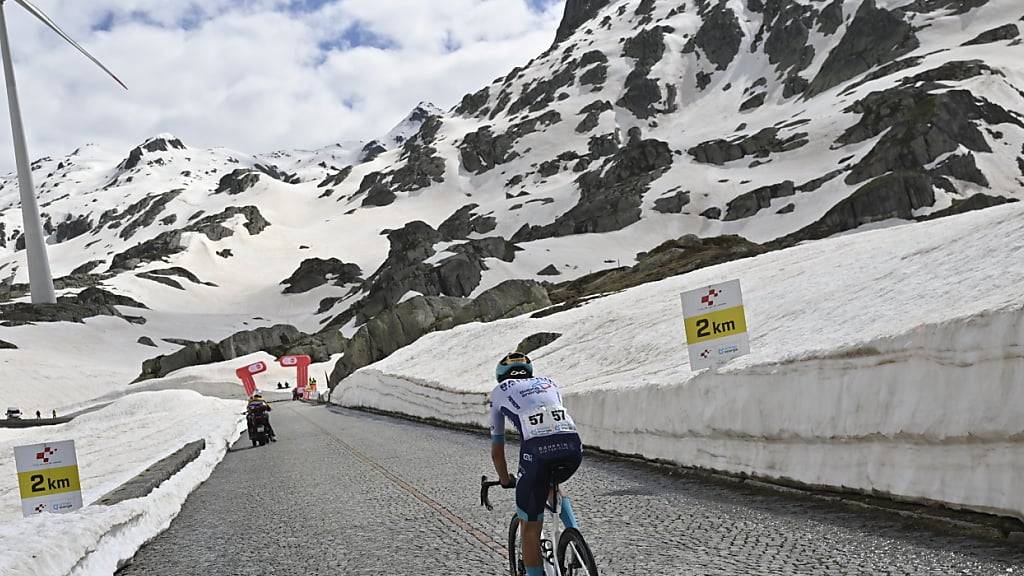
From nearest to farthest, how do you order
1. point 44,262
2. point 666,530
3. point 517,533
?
point 517,533 < point 666,530 < point 44,262

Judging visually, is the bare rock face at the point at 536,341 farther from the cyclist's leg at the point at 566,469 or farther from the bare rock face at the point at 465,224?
the bare rock face at the point at 465,224

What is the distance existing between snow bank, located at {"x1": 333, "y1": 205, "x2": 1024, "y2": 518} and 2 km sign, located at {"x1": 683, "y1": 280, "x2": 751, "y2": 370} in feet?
1.80

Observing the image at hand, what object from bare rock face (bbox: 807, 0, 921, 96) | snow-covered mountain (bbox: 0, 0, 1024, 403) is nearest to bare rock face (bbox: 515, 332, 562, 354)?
snow-covered mountain (bbox: 0, 0, 1024, 403)

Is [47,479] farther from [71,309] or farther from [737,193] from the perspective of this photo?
[737,193]

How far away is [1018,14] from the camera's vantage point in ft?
565

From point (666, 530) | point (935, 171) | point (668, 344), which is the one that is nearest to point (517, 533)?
Result: point (666, 530)

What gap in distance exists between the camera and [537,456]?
592cm

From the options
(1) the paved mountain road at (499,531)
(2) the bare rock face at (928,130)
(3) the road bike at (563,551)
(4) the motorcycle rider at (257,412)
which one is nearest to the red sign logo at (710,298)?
(1) the paved mountain road at (499,531)

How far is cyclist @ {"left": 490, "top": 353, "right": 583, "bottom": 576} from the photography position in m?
5.88

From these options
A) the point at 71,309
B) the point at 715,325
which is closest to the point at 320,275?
the point at 71,309

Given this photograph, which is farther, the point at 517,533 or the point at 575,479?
the point at 575,479

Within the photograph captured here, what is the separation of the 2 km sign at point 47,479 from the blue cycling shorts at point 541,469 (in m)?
8.26

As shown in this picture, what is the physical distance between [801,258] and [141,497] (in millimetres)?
25928

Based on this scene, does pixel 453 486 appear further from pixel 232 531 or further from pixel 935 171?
pixel 935 171
